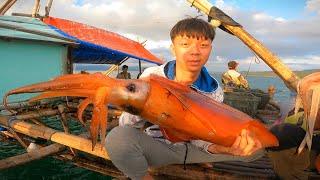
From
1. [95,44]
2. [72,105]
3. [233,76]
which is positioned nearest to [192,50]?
[72,105]

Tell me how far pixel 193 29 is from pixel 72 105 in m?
8.39

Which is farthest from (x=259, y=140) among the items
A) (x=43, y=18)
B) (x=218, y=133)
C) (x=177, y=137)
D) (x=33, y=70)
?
(x=43, y=18)

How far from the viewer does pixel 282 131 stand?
12.8ft

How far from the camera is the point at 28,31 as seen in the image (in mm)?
14570

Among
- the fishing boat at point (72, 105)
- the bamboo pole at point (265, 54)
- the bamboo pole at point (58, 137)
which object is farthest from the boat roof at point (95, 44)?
the bamboo pole at point (58, 137)

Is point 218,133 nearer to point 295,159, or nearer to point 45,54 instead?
point 295,159

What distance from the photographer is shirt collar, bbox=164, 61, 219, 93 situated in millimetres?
4090

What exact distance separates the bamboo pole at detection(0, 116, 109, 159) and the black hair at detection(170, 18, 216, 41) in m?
1.72

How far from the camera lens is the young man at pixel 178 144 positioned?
3518 millimetres

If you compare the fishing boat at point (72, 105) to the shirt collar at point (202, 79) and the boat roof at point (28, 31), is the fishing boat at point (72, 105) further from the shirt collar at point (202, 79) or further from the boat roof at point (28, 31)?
the shirt collar at point (202, 79)

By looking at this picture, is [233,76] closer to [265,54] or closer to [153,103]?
[265,54]

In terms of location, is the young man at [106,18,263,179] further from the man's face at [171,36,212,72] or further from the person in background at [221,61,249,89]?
the person in background at [221,61,249,89]

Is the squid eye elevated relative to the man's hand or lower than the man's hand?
elevated

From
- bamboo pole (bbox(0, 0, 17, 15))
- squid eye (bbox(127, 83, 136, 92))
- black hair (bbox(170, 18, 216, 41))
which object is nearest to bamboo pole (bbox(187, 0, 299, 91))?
black hair (bbox(170, 18, 216, 41))
